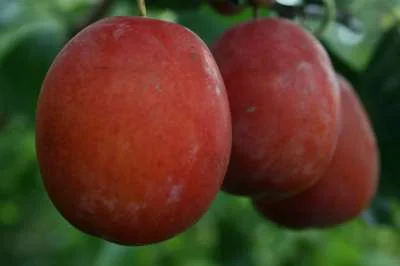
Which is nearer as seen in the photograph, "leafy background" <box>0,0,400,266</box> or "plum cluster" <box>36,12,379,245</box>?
"plum cluster" <box>36,12,379,245</box>

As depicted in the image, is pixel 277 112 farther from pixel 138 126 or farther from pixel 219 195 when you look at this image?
pixel 219 195

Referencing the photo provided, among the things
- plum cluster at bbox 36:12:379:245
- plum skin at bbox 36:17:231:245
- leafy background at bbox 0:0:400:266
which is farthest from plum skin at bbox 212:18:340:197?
leafy background at bbox 0:0:400:266

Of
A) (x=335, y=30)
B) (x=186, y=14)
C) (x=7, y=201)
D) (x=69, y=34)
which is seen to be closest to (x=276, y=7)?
(x=186, y=14)

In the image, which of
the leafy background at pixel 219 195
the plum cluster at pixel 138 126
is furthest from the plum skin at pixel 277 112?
the leafy background at pixel 219 195

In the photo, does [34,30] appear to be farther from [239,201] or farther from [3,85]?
[239,201]

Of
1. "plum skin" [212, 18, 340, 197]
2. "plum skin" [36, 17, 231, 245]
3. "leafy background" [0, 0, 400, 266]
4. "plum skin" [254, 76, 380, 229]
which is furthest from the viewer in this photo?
"leafy background" [0, 0, 400, 266]

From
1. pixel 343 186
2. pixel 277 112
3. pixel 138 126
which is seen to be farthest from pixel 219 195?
pixel 138 126

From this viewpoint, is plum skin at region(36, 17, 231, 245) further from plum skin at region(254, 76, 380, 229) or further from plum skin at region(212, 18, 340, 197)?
plum skin at region(254, 76, 380, 229)
